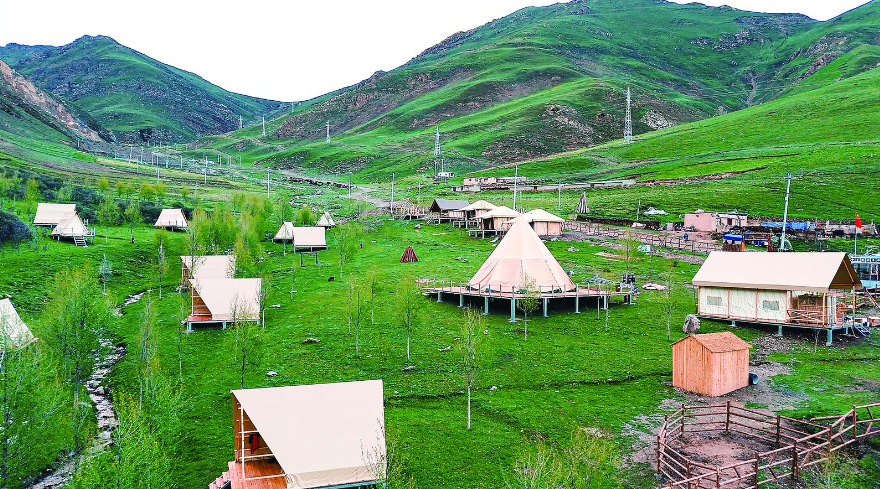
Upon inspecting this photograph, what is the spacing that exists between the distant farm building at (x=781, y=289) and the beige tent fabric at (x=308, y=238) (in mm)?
46457

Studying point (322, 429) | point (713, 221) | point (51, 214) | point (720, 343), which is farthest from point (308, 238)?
point (322, 429)

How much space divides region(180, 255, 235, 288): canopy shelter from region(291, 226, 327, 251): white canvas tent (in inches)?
730

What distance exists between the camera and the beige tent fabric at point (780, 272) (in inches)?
1695

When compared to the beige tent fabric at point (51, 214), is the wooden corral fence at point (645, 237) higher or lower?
lower

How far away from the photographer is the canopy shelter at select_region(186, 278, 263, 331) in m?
46.6

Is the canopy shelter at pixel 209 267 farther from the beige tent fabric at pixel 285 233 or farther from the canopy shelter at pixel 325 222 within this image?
the canopy shelter at pixel 325 222

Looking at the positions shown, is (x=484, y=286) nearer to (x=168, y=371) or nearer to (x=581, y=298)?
(x=581, y=298)

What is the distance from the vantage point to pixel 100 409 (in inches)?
1329

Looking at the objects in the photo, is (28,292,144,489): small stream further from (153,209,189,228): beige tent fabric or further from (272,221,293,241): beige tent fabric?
(153,209,189,228): beige tent fabric

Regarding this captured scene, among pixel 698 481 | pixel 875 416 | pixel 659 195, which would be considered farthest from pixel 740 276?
pixel 659 195

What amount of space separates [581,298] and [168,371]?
→ 30901 mm

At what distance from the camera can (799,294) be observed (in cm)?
Answer: 4362

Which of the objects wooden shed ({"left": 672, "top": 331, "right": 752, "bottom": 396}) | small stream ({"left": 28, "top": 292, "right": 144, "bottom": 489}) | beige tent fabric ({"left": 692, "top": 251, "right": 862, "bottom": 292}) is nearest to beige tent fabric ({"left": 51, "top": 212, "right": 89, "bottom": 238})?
small stream ({"left": 28, "top": 292, "right": 144, "bottom": 489})

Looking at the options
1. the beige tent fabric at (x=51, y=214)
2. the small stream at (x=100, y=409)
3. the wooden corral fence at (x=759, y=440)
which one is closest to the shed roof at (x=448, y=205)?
the beige tent fabric at (x=51, y=214)
